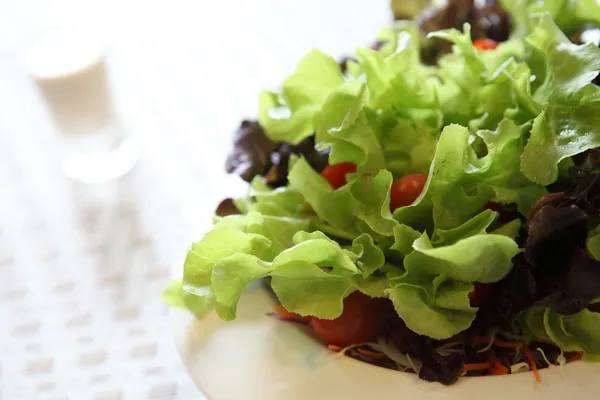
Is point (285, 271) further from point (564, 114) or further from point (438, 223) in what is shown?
point (564, 114)

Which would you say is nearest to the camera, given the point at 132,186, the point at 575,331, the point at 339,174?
the point at 575,331

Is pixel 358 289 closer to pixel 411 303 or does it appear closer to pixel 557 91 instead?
pixel 411 303

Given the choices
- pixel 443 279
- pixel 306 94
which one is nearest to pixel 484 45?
pixel 306 94

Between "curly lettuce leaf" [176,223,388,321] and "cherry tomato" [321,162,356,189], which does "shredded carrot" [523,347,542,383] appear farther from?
"cherry tomato" [321,162,356,189]

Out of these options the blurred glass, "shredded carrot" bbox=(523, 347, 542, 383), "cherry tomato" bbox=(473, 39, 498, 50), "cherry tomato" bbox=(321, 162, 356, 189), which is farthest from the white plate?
the blurred glass

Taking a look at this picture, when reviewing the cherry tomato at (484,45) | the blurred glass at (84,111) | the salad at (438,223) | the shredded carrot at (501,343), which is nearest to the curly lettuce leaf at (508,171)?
the salad at (438,223)
